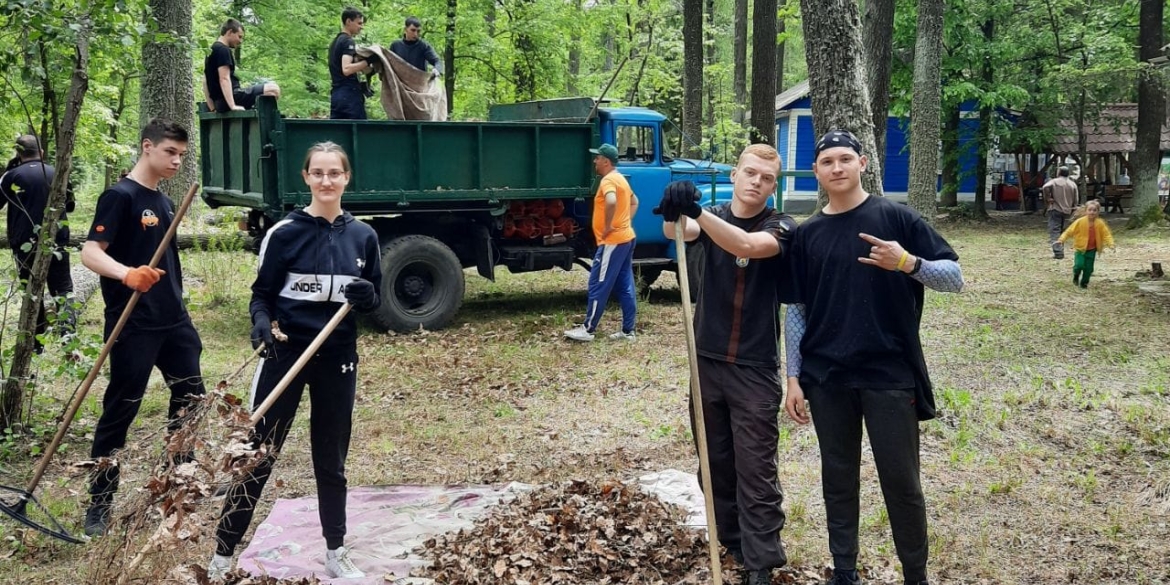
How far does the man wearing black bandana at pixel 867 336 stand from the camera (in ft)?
12.0

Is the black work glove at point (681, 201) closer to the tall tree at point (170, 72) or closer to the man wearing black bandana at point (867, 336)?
the man wearing black bandana at point (867, 336)

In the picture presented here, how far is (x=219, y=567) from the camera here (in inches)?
159

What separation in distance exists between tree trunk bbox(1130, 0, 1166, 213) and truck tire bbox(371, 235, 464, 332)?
18066mm

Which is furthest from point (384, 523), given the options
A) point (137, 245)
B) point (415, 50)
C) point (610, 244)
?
point (415, 50)

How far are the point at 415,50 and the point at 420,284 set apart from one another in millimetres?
2491

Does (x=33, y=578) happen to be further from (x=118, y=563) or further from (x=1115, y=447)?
(x=1115, y=447)

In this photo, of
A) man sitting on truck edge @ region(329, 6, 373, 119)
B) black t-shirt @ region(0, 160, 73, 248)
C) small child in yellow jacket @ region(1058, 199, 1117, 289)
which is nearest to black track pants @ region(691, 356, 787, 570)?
black t-shirt @ region(0, 160, 73, 248)

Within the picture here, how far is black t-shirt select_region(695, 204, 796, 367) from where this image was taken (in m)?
3.96

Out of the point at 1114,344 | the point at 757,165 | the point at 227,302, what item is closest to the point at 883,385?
the point at 757,165

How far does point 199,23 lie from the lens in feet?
71.0

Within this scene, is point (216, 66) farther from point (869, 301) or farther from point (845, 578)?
point (845, 578)

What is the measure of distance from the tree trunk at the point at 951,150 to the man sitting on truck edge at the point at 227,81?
65.7ft

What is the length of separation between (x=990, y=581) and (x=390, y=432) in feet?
13.4

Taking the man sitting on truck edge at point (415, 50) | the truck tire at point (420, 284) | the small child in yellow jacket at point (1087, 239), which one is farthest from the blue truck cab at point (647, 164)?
the small child in yellow jacket at point (1087, 239)
